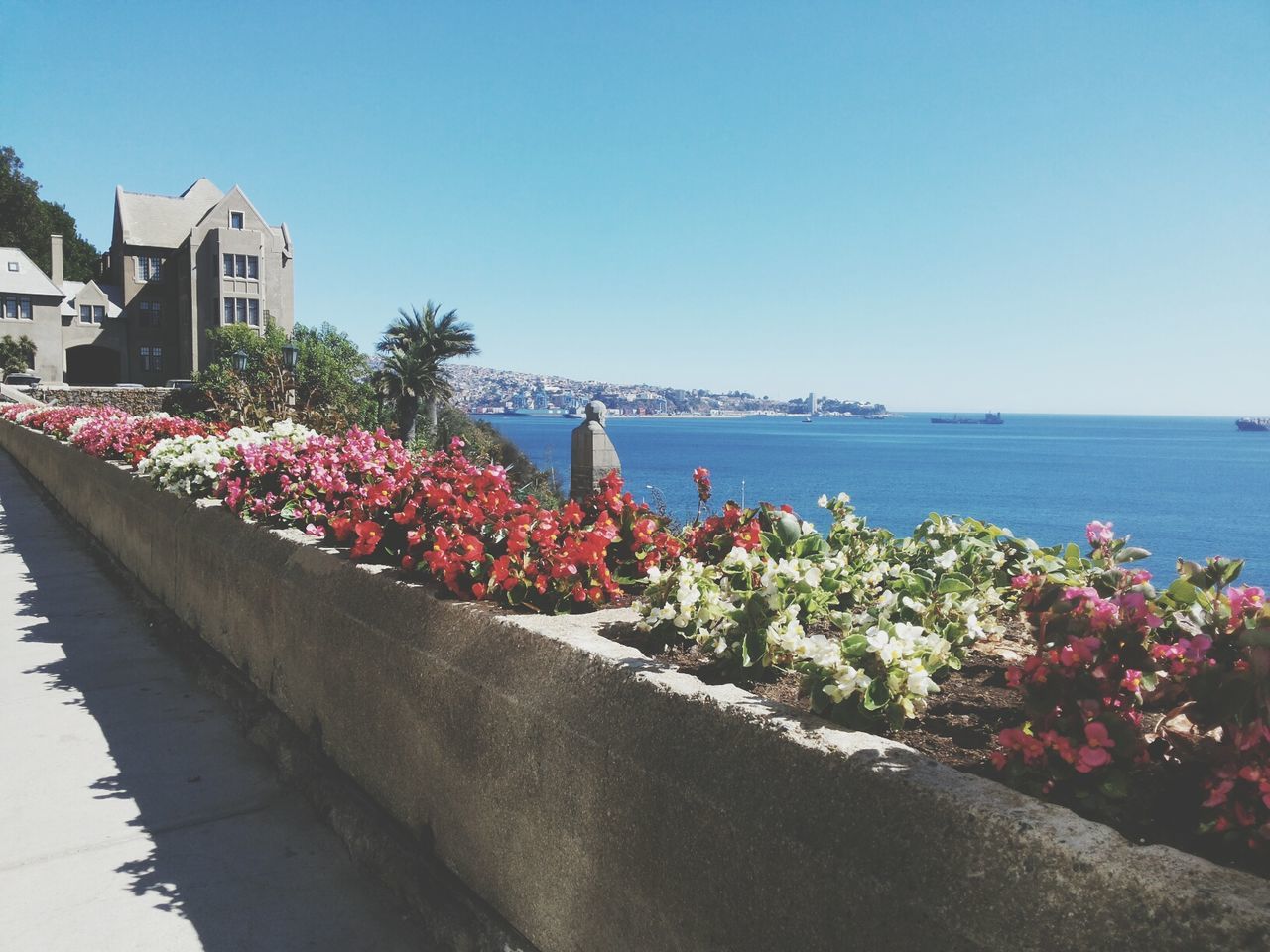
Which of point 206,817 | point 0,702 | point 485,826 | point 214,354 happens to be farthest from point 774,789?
point 214,354

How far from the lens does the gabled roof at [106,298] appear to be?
2270 inches

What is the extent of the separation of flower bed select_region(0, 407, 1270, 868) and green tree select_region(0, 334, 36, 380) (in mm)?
54527

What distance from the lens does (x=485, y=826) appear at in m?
2.37

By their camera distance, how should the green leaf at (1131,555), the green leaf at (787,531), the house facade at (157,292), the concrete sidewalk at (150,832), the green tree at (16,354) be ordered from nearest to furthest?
the green leaf at (1131,555)
the concrete sidewalk at (150,832)
the green leaf at (787,531)
the green tree at (16,354)
the house facade at (157,292)

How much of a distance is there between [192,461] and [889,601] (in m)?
4.45

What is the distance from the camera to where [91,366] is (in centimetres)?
6022

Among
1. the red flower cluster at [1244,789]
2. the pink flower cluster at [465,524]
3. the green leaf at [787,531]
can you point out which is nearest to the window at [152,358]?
the pink flower cluster at [465,524]

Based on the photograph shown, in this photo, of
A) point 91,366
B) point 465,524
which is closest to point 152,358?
point 91,366

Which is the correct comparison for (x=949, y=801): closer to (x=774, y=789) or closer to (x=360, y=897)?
(x=774, y=789)

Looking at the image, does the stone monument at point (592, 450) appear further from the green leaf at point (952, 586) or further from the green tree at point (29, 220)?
the green tree at point (29, 220)

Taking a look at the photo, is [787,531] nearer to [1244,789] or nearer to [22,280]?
[1244,789]

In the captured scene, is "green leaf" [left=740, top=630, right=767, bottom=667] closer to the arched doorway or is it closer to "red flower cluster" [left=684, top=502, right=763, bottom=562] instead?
"red flower cluster" [left=684, top=502, right=763, bottom=562]

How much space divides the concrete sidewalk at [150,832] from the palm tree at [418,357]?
5280 cm

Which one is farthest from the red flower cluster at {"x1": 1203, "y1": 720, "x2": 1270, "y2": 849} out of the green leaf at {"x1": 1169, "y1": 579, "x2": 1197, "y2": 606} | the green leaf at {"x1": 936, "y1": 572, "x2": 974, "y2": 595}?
the green leaf at {"x1": 936, "y1": 572, "x2": 974, "y2": 595}
